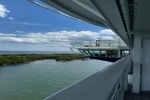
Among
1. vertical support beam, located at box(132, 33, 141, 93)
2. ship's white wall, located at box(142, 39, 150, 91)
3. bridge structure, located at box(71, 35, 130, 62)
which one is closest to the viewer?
vertical support beam, located at box(132, 33, 141, 93)

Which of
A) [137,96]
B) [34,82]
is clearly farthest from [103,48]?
[137,96]

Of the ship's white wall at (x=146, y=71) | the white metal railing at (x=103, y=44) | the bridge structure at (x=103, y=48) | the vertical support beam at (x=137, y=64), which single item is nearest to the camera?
the vertical support beam at (x=137, y=64)

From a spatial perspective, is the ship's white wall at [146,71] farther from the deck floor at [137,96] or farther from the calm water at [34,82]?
the calm water at [34,82]

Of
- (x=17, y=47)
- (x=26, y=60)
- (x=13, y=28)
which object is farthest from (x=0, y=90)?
(x=13, y=28)

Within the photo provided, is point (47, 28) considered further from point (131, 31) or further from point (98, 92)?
point (98, 92)

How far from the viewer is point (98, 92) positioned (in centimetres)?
68

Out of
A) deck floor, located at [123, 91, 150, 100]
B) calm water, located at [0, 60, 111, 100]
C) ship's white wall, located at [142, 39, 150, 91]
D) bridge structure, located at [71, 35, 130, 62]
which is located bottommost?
calm water, located at [0, 60, 111, 100]

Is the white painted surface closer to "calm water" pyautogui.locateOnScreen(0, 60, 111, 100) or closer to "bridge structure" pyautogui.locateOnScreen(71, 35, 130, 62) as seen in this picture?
"calm water" pyautogui.locateOnScreen(0, 60, 111, 100)

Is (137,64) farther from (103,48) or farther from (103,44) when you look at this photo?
(103,48)

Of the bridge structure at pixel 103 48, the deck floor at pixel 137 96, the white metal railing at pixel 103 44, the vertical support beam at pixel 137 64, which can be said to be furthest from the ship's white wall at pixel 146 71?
the white metal railing at pixel 103 44

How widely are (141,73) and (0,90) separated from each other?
7.77 metres

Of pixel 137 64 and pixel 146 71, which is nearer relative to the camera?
pixel 137 64

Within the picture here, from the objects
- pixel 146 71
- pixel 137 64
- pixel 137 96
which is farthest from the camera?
pixel 146 71

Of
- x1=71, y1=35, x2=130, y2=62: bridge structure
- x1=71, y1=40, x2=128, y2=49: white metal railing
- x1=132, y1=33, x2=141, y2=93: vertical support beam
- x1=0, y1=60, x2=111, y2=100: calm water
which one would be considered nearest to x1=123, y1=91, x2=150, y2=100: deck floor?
x1=132, y1=33, x2=141, y2=93: vertical support beam
